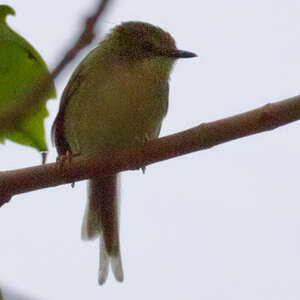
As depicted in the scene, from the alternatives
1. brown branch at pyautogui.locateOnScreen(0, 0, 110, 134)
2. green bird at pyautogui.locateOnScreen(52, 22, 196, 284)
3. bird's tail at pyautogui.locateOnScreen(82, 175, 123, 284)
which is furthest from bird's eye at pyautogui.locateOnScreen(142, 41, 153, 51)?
brown branch at pyautogui.locateOnScreen(0, 0, 110, 134)

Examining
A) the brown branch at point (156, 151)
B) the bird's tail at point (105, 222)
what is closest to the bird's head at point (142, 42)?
the bird's tail at point (105, 222)

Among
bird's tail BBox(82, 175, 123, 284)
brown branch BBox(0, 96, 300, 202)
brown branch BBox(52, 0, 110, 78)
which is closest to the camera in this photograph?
brown branch BBox(52, 0, 110, 78)

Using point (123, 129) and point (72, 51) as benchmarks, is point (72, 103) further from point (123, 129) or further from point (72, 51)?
point (72, 51)

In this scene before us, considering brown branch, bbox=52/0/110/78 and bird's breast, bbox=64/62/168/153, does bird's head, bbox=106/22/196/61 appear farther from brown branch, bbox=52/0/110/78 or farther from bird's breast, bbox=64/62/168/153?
brown branch, bbox=52/0/110/78

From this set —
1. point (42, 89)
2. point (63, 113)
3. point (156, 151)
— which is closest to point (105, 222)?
point (63, 113)

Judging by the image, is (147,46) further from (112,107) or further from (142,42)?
(112,107)

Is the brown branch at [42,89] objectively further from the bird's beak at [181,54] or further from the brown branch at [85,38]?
the bird's beak at [181,54]
